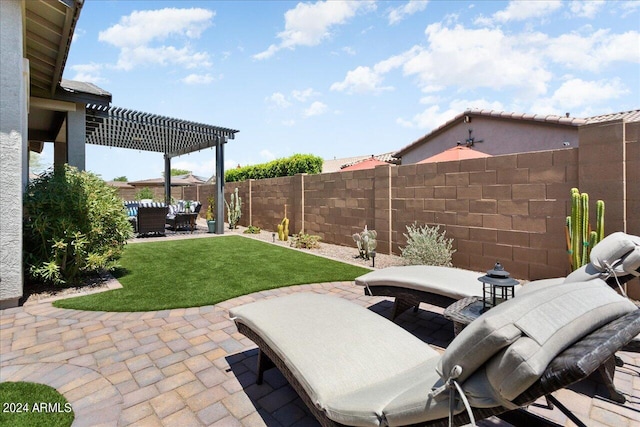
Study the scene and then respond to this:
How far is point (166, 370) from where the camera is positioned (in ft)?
8.97

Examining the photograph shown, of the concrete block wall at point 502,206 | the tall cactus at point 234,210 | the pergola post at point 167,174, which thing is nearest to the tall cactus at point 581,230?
the concrete block wall at point 502,206

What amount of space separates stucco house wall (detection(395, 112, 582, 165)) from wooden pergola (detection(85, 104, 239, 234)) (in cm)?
943

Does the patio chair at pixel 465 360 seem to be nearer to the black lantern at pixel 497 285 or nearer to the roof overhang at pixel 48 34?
the black lantern at pixel 497 285

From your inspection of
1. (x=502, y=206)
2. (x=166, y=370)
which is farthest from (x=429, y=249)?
(x=166, y=370)

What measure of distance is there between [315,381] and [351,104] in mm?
14236

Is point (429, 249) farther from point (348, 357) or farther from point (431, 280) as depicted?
point (348, 357)

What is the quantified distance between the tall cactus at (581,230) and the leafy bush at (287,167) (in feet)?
36.4

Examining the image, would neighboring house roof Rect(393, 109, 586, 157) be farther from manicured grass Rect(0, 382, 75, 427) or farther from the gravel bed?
manicured grass Rect(0, 382, 75, 427)

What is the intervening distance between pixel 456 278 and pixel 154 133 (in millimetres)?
12208

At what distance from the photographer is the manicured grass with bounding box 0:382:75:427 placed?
6.86 feet

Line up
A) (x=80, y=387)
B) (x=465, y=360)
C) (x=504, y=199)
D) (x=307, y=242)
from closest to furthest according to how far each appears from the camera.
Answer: (x=465, y=360) < (x=80, y=387) < (x=504, y=199) < (x=307, y=242)

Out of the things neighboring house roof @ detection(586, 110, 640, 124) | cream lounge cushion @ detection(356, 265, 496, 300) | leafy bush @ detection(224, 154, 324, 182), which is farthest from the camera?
leafy bush @ detection(224, 154, 324, 182)

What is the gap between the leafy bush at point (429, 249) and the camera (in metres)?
6.02

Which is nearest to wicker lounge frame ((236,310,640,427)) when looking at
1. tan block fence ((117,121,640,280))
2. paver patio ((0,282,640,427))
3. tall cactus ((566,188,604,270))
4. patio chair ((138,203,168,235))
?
paver patio ((0,282,640,427))
